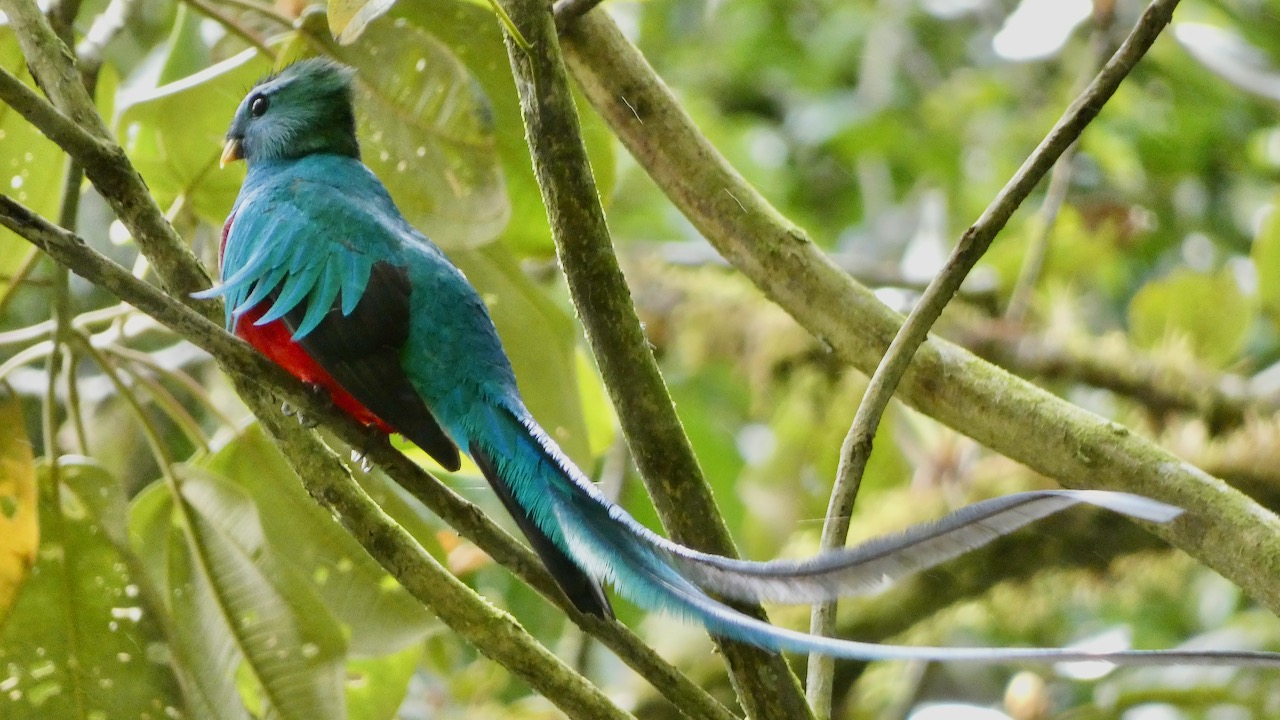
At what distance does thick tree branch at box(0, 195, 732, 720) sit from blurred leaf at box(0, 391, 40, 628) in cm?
52

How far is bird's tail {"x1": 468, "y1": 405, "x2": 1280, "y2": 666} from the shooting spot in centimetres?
92

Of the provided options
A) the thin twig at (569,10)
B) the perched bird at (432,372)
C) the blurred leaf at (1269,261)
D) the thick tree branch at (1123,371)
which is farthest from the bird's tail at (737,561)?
the thick tree branch at (1123,371)

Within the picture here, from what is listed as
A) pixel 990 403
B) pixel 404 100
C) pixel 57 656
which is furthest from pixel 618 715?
pixel 404 100

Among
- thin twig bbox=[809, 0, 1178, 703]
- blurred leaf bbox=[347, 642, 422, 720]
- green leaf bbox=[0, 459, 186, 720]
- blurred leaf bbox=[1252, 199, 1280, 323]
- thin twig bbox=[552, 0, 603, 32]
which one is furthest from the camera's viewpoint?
blurred leaf bbox=[1252, 199, 1280, 323]

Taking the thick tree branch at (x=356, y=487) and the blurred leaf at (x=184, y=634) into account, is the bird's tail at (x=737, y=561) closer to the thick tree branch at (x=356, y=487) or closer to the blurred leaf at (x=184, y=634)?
the thick tree branch at (x=356, y=487)

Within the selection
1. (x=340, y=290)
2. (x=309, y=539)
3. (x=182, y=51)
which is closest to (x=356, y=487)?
(x=340, y=290)

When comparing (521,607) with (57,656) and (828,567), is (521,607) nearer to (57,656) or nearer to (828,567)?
(57,656)

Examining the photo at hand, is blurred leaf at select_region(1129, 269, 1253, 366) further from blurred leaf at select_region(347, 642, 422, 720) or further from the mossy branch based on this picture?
the mossy branch

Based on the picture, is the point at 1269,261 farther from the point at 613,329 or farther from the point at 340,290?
the point at 340,290

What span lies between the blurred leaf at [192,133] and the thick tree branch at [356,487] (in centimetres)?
73

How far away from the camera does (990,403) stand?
167cm

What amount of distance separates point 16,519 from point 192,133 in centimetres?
70

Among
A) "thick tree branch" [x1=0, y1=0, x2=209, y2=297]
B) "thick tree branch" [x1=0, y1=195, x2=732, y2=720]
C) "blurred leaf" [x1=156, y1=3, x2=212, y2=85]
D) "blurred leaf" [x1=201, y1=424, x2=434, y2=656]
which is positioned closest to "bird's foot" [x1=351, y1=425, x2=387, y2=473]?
"thick tree branch" [x1=0, y1=195, x2=732, y2=720]

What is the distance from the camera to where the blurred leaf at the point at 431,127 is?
1943 millimetres
